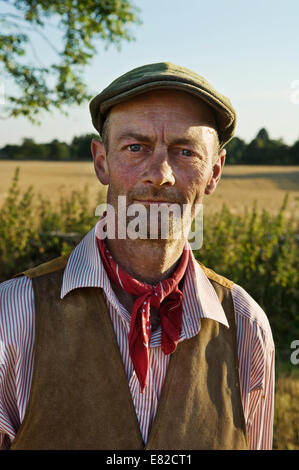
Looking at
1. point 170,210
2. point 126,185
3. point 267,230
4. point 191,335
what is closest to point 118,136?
point 126,185

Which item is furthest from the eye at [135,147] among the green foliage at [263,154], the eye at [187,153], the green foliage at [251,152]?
the green foliage at [263,154]

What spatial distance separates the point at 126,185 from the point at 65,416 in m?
0.77

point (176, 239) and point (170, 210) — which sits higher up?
point (170, 210)

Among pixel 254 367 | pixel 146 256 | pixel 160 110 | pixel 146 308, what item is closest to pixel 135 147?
pixel 160 110

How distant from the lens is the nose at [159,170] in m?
1.58

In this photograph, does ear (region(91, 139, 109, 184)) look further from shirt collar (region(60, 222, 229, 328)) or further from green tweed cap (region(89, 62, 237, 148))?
shirt collar (region(60, 222, 229, 328))

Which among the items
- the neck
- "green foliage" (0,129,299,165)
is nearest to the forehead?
the neck

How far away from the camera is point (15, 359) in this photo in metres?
1.52

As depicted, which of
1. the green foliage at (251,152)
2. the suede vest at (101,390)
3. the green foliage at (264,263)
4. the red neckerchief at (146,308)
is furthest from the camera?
the green foliage at (251,152)

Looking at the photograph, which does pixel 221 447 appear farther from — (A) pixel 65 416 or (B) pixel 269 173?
(B) pixel 269 173

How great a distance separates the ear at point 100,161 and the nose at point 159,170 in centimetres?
24

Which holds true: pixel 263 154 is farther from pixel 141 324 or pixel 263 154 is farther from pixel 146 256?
pixel 141 324

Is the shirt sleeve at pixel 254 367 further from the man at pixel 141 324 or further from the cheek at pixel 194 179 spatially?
the cheek at pixel 194 179
